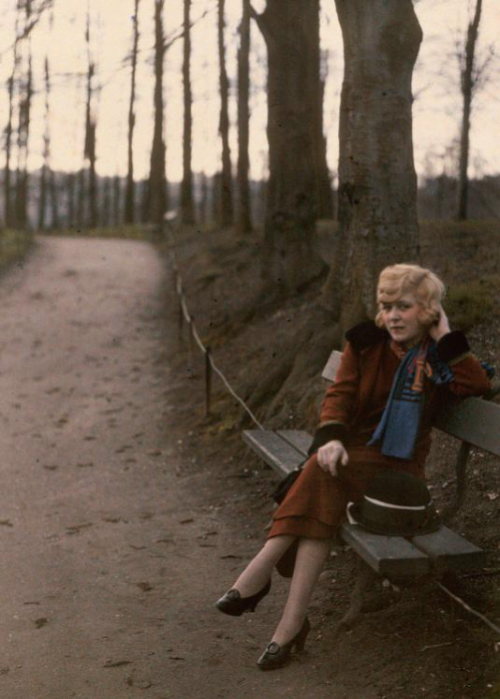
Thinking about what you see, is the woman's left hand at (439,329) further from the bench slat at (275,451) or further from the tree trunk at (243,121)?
the tree trunk at (243,121)

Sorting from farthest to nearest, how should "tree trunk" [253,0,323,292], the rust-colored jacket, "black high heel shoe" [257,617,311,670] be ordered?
"tree trunk" [253,0,323,292]
the rust-colored jacket
"black high heel shoe" [257,617,311,670]

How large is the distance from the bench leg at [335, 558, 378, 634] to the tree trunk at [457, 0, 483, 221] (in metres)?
12.3

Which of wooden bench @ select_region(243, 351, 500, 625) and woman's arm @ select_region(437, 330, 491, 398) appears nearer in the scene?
wooden bench @ select_region(243, 351, 500, 625)

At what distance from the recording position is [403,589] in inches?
181

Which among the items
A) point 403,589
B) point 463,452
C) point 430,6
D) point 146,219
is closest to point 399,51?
point 463,452

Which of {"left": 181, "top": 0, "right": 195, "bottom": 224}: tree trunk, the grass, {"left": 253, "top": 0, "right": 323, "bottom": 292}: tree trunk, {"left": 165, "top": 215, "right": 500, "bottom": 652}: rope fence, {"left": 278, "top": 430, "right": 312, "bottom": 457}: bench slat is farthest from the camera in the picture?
{"left": 181, "top": 0, "right": 195, "bottom": 224}: tree trunk

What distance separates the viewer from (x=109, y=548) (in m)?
5.96

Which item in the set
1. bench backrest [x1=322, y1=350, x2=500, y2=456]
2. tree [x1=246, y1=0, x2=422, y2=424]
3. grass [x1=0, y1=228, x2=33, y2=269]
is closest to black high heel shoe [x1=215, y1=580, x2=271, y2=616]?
bench backrest [x1=322, y1=350, x2=500, y2=456]

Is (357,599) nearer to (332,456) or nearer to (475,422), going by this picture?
(332,456)

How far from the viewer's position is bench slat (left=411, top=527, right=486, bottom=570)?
377cm

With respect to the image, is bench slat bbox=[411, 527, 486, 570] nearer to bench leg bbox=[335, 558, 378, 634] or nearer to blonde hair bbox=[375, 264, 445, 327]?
bench leg bbox=[335, 558, 378, 634]

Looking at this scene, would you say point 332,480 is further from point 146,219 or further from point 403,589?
point 146,219

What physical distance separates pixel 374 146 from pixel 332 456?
337cm

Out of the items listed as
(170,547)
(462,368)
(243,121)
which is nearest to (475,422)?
(462,368)
